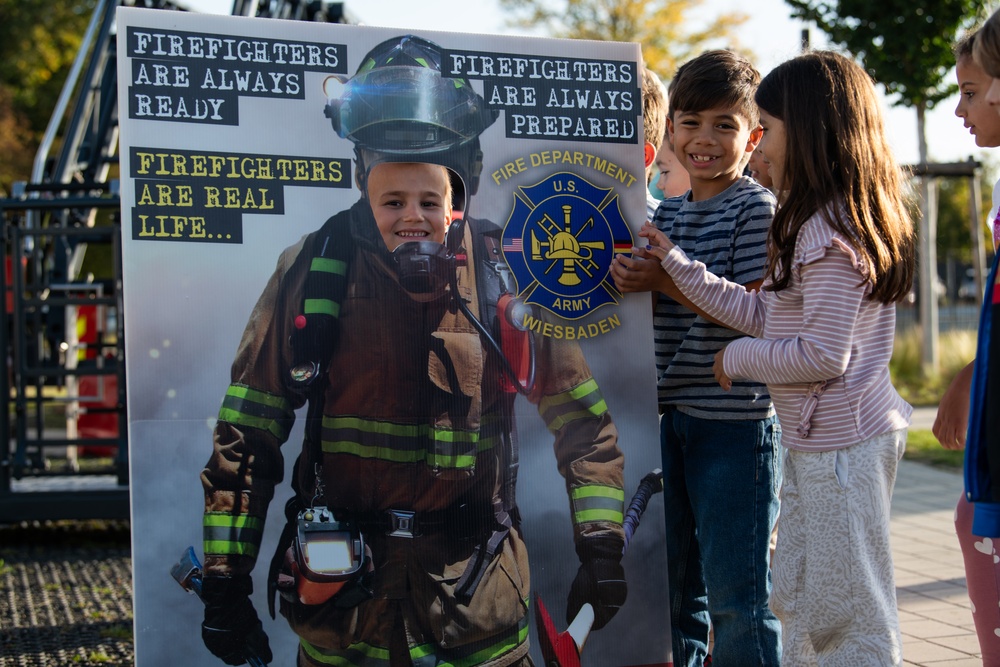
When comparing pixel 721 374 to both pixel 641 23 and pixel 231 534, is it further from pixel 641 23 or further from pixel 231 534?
pixel 641 23

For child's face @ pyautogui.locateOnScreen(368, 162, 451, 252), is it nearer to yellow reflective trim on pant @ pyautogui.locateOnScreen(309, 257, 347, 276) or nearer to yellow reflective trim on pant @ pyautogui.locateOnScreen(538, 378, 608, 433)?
yellow reflective trim on pant @ pyautogui.locateOnScreen(309, 257, 347, 276)

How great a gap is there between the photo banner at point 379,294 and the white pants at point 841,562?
14.9 inches

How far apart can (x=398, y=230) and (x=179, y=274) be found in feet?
1.62

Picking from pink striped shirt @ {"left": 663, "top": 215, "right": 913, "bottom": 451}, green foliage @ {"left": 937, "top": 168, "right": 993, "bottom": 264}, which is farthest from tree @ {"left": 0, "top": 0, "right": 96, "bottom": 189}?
green foliage @ {"left": 937, "top": 168, "right": 993, "bottom": 264}

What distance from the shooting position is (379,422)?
2359 mm

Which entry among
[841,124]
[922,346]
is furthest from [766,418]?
[922,346]

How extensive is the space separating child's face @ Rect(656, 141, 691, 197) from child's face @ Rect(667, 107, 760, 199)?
2.26ft

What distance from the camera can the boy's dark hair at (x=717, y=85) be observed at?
2.67m

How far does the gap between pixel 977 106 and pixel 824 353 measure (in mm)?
672

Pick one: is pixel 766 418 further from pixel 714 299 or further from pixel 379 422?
pixel 379 422

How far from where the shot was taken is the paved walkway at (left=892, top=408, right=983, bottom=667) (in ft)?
11.9

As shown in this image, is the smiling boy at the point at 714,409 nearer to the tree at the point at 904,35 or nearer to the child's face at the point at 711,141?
the child's face at the point at 711,141

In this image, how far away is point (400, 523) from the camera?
7.73ft

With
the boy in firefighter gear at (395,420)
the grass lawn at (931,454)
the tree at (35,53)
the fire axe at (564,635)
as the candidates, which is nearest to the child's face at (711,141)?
the boy in firefighter gear at (395,420)
